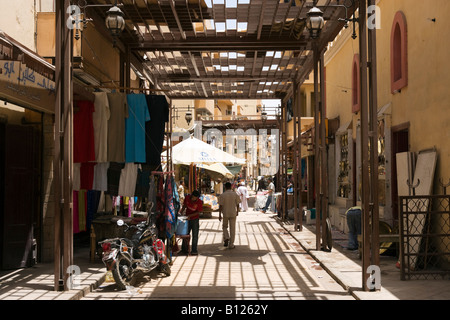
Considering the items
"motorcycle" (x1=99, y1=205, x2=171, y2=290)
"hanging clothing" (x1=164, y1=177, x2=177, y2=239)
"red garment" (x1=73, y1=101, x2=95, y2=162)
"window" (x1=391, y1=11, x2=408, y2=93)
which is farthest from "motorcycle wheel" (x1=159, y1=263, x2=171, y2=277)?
"window" (x1=391, y1=11, x2=408, y2=93)

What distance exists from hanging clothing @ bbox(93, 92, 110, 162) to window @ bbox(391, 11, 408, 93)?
6658 millimetres

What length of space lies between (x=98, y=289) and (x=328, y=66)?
15.7m

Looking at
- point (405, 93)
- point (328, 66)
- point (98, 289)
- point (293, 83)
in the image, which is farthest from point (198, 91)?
point (98, 289)

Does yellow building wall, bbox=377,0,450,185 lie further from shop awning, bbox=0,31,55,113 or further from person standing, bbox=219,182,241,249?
shop awning, bbox=0,31,55,113

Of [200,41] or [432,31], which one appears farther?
[200,41]

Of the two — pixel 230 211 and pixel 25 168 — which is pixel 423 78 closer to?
pixel 230 211

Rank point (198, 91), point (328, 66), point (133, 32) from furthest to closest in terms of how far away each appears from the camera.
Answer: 1. point (328, 66)
2. point (198, 91)
3. point (133, 32)

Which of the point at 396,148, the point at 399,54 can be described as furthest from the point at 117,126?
the point at 399,54

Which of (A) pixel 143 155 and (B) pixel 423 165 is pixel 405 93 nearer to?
(B) pixel 423 165

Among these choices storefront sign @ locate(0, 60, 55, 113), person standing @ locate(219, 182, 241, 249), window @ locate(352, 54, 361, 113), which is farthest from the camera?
window @ locate(352, 54, 361, 113)

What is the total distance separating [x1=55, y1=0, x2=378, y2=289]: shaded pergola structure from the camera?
8109mm

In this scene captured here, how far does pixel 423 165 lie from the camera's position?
10.4 meters

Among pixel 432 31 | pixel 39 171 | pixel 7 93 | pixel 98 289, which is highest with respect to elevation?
pixel 432 31

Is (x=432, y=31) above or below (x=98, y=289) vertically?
above
